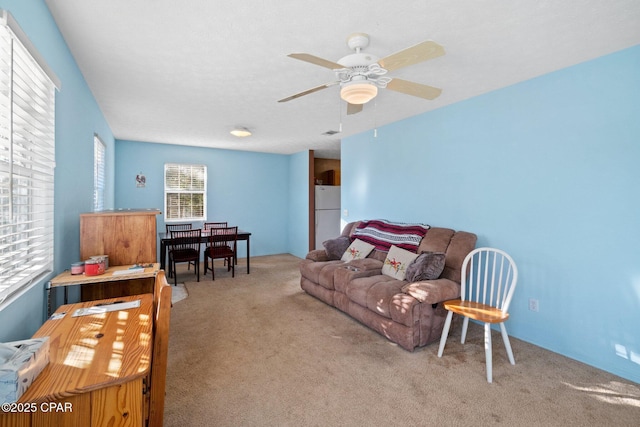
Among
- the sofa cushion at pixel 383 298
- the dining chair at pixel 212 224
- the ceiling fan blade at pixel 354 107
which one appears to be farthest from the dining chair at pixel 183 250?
the ceiling fan blade at pixel 354 107

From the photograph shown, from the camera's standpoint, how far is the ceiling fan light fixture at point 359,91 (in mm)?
Answer: 2092

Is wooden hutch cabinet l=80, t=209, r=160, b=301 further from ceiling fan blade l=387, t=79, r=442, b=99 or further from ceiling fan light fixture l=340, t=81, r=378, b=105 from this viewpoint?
ceiling fan blade l=387, t=79, r=442, b=99

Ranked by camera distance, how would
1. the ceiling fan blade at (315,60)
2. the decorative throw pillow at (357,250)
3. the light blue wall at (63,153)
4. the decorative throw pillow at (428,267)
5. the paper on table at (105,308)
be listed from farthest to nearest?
the decorative throw pillow at (357,250) < the decorative throw pillow at (428,267) < the ceiling fan blade at (315,60) < the paper on table at (105,308) < the light blue wall at (63,153)

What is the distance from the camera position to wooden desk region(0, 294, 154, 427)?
96cm


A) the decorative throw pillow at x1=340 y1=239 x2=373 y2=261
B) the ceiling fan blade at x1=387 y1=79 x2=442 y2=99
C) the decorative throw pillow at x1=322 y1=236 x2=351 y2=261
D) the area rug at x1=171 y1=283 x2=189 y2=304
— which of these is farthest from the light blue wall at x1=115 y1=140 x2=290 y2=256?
the ceiling fan blade at x1=387 y1=79 x2=442 y2=99

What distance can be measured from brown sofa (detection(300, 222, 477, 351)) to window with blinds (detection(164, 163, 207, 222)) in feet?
10.9

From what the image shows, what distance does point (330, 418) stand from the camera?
1.83 m

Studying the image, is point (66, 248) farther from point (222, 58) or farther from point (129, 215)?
point (222, 58)

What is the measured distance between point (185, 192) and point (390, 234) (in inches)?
174

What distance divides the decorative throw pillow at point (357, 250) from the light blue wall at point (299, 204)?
252 cm

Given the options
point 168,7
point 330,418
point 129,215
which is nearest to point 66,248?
point 129,215

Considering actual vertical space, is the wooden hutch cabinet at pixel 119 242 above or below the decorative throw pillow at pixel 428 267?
above

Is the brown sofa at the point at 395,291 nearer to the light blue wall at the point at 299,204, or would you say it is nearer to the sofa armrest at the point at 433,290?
the sofa armrest at the point at 433,290

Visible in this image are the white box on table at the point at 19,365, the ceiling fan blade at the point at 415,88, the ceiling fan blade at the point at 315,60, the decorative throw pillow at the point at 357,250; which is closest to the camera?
the white box on table at the point at 19,365
